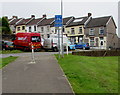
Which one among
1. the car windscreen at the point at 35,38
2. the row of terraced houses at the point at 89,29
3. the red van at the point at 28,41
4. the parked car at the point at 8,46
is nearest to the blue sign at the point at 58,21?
the red van at the point at 28,41

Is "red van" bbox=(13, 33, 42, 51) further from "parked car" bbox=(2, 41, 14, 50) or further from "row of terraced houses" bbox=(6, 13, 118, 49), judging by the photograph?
"row of terraced houses" bbox=(6, 13, 118, 49)

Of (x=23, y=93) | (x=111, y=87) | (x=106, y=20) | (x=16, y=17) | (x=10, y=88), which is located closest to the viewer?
(x=23, y=93)

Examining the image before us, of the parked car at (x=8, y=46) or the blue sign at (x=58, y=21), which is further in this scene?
the parked car at (x=8, y=46)

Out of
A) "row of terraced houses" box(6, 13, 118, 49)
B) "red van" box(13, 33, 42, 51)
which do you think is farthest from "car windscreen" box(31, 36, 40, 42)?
"row of terraced houses" box(6, 13, 118, 49)

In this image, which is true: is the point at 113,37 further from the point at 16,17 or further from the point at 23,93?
the point at 23,93

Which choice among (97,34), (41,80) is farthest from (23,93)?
(97,34)

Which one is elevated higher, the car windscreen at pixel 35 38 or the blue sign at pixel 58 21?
the blue sign at pixel 58 21

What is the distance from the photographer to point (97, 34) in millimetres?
48688

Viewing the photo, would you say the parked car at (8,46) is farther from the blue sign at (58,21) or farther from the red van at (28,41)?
the blue sign at (58,21)

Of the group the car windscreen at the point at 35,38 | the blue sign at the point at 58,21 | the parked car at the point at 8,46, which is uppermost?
the blue sign at the point at 58,21

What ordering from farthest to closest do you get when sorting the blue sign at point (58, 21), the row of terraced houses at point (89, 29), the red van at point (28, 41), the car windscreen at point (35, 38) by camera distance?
the row of terraced houses at point (89, 29), the car windscreen at point (35, 38), the red van at point (28, 41), the blue sign at point (58, 21)

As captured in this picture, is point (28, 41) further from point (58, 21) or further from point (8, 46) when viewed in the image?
point (58, 21)

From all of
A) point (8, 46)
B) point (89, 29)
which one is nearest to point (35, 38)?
point (8, 46)

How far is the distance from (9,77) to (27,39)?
19.0 metres
